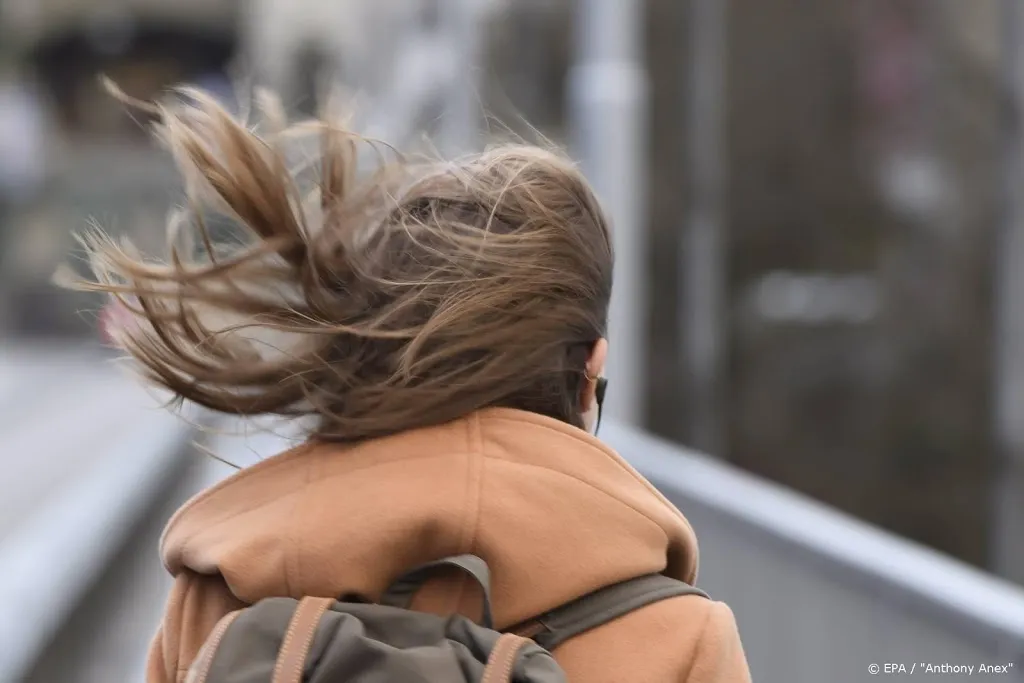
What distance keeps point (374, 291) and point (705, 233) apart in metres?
7.18

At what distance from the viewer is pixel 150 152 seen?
29625 mm

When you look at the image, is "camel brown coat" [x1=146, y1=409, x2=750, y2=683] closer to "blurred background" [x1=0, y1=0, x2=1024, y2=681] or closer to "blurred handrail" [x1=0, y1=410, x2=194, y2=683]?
"blurred handrail" [x1=0, y1=410, x2=194, y2=683]

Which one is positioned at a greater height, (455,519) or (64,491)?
(455,519)

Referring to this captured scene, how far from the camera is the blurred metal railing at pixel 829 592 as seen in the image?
228cm

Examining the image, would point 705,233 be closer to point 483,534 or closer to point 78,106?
point 483,534

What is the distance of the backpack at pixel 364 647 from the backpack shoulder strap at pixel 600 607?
34mm

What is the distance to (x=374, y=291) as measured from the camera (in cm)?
142

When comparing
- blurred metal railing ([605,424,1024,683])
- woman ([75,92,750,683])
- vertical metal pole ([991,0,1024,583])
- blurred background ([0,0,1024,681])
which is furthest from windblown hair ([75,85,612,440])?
vertical metal pole ([991,0,1024,583])

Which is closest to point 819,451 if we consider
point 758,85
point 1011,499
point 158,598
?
point 758,85

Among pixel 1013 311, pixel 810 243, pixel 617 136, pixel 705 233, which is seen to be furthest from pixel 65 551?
pixel 810 243

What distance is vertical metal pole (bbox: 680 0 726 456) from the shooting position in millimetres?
8086

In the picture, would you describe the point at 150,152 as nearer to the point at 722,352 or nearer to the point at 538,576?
the point at 722,352

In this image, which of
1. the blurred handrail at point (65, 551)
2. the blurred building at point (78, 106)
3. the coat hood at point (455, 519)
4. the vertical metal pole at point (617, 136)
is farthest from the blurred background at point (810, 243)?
the blurred building at point (78, 106)

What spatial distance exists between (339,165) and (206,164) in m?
0.19
